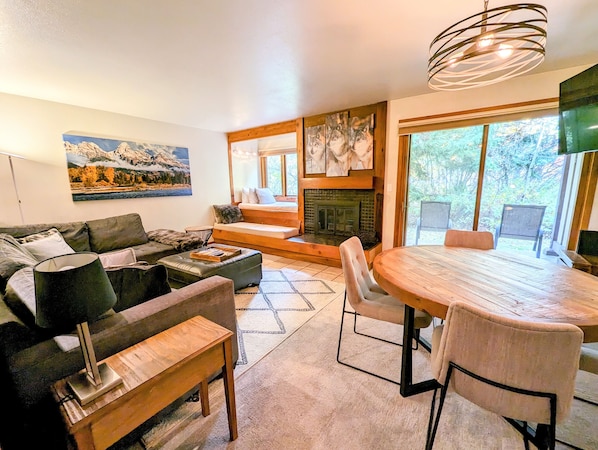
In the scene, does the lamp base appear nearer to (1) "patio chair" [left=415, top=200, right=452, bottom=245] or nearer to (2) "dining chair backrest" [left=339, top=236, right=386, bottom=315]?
(2) "dining chair backrest" [left=339, top=236, right=386, bottom=315]

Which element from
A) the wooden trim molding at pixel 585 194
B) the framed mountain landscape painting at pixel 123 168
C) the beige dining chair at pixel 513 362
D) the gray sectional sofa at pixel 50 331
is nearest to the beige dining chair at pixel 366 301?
the beige dining chair at pixel 513 362

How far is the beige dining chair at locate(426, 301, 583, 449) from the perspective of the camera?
80 cm

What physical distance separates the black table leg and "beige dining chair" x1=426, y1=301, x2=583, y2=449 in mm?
436

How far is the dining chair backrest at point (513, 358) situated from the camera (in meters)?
0.80

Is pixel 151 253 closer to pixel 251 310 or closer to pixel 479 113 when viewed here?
pixel 251 310

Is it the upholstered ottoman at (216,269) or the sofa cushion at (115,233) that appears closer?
the upholstered ottoman at (216,269)

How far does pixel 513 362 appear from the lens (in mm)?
864

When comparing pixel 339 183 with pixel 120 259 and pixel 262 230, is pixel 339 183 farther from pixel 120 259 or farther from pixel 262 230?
pixel 120 259

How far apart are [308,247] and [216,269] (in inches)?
69.5

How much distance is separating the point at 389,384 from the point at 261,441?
0.85 m

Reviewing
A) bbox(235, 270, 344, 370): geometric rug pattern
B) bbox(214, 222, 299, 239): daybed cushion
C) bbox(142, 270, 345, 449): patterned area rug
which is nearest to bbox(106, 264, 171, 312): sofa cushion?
bbox(142, 270, 345, 449): patterned area rug

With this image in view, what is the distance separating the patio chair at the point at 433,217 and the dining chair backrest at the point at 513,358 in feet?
9.48

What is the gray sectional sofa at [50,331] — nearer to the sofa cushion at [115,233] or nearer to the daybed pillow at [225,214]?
the sofa cushion at [115,233]

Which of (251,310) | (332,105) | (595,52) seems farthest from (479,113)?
(251,310)
